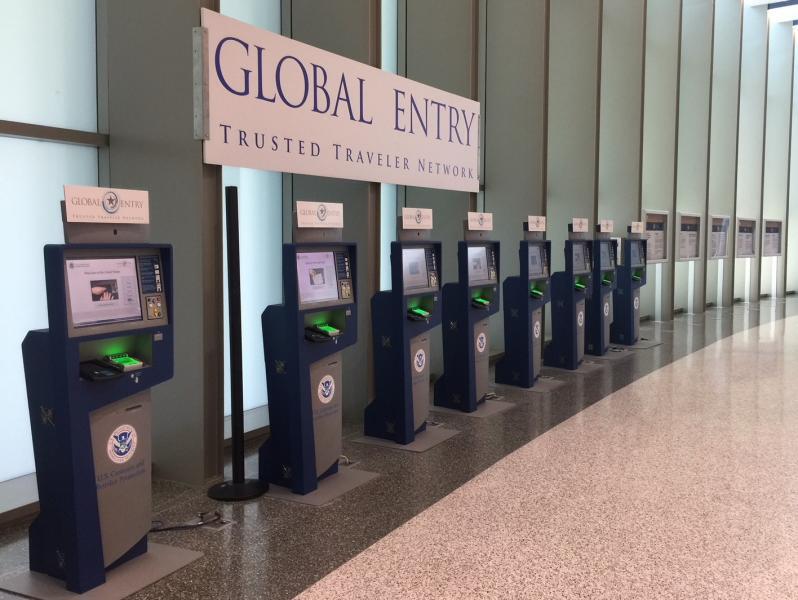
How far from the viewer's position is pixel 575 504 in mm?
3773

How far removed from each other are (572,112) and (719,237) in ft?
18.5

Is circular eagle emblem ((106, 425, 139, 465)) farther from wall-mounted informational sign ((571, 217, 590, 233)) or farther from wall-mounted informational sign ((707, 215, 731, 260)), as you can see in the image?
wall-mounted informational sign ((707, 215, 731, 260))

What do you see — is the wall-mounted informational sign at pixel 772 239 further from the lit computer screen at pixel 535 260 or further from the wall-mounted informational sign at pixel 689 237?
the lit computer screen at pixel 535 260

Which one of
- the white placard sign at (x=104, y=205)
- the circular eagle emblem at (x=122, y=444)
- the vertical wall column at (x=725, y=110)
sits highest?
the vertical wall column at (x=725, y=110)

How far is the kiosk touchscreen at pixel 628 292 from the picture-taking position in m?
9.03

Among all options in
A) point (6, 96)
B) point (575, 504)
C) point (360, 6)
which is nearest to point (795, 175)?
point (360, 6)

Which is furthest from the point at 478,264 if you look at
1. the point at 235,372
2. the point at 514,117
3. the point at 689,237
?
the point at 689,237

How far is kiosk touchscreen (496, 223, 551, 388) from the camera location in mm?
6603

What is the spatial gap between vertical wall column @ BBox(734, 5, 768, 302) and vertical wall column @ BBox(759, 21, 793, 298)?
2.61 feet

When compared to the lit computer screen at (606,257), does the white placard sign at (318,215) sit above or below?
above

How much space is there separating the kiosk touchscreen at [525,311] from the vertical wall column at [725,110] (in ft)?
26.4

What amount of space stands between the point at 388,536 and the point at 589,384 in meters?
3.91

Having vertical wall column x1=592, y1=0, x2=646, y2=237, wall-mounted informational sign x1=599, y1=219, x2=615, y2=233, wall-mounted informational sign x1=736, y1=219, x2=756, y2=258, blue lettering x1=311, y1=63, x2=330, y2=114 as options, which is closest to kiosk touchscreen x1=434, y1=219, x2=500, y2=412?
blue lettering x1=311, y1=63, x2=330, y2=114

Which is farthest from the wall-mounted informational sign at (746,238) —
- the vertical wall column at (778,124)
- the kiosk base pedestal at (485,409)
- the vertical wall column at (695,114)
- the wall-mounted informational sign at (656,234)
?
the kiosk base pedestal at (485,409)
